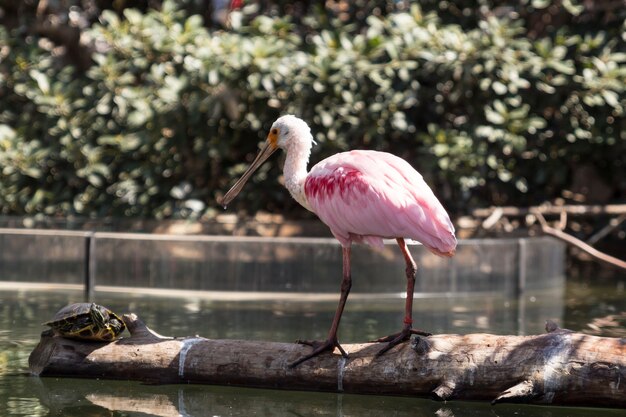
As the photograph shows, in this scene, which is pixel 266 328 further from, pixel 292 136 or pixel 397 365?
pixel 397 365

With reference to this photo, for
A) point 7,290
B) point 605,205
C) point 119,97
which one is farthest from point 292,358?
point 605,205

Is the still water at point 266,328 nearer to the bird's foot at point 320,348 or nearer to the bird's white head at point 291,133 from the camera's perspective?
the bird's foot at point 320,348

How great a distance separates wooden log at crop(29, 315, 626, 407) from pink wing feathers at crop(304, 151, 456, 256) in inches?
30.7

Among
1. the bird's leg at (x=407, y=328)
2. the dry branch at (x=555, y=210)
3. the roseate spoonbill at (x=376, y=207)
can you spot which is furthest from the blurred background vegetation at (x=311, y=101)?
the bird's leg at (x=407, y=328)

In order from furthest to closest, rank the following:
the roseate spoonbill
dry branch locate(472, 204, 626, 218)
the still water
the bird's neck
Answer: dry branch locate(472, 204, 626, 218) → the bird's neck → the roseate spoonbill → the still water

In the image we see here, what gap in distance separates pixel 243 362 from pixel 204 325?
9.57ft

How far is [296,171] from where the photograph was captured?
8414 millimetres

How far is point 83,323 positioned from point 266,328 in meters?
2.78

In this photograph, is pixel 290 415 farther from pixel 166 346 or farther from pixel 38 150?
pixel 38 150

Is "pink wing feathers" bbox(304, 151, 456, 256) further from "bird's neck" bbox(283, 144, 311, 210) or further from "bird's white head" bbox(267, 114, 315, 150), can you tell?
"bird's white head" bbox(267, 114, 315, 150)

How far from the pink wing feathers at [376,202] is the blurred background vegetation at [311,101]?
17.4 feet

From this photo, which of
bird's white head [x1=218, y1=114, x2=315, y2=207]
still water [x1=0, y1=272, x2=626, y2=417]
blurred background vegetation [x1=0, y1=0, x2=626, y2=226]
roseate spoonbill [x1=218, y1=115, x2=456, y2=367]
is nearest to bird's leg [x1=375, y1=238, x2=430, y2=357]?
roseate spoonbill [x1=218, y1=115, x2=456, y2=367]

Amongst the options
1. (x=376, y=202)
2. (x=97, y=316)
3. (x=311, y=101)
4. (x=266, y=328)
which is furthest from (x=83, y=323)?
(x=311, y=101)

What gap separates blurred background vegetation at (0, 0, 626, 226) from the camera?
13.5 meters
